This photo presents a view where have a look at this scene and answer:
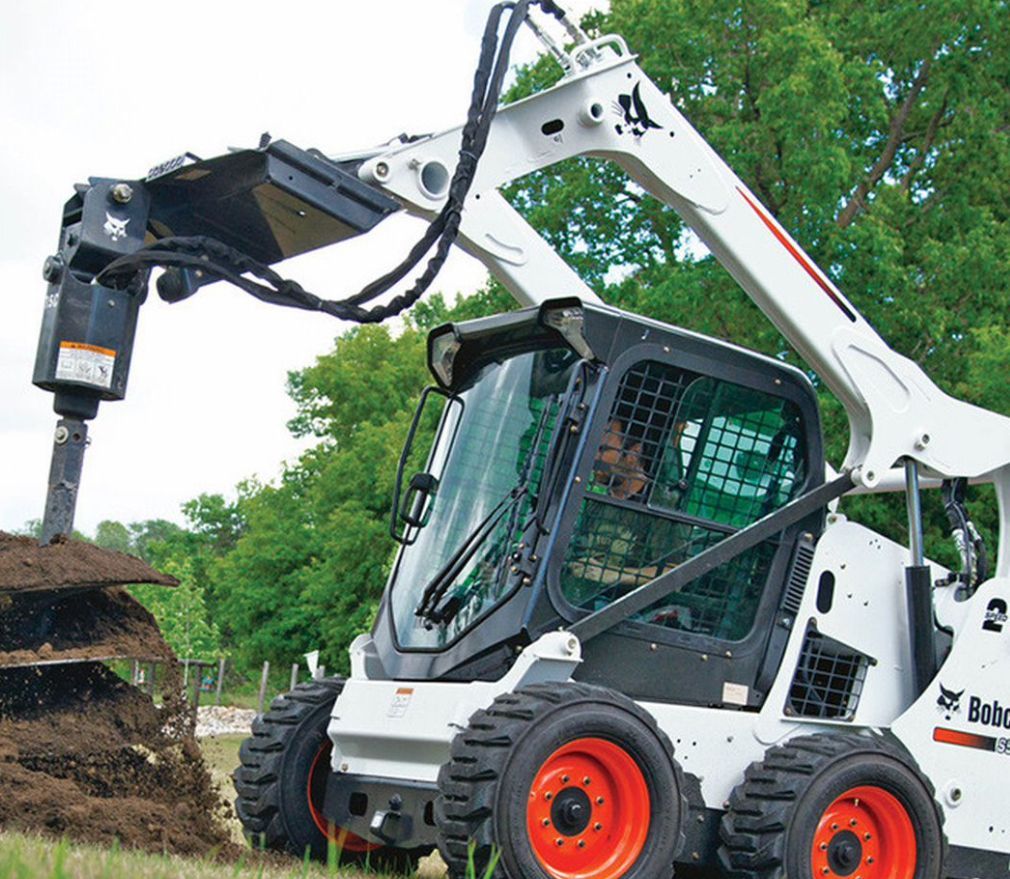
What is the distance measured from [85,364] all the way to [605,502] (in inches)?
89.3

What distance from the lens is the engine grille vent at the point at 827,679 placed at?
741 cm

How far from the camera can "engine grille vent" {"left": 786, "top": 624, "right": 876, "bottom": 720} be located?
292 inches

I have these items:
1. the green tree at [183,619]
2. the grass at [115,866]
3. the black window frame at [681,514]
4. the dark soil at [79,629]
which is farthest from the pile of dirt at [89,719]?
the green tree at [183,619]

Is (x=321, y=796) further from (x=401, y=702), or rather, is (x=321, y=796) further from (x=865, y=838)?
(x=865, y=838)

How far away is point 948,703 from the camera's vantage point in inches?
297

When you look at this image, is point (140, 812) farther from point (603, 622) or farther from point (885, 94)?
point (885, 94)

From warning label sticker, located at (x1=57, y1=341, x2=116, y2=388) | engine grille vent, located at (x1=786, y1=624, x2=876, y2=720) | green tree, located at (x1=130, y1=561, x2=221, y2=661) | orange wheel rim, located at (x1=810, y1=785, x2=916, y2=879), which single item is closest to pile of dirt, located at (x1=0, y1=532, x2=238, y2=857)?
warning label sticker, located at (x1=57, y1=341, x2=116, y2=388)

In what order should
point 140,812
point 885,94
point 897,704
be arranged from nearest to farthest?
1. point 140,812
2. point 897,704
3. point 885,94

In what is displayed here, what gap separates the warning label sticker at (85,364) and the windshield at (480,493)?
177cm

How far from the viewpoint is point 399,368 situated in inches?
1710

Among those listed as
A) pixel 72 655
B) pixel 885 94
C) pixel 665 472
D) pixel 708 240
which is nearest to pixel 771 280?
pixel 708 240

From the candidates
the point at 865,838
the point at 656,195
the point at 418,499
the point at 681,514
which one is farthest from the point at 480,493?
the point at 865,838

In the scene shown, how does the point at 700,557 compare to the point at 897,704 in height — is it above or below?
above

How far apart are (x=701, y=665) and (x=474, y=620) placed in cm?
108
